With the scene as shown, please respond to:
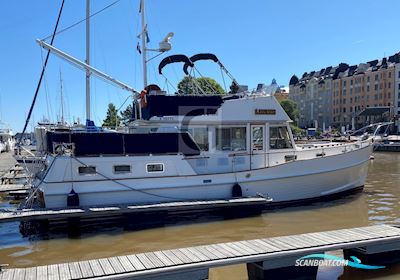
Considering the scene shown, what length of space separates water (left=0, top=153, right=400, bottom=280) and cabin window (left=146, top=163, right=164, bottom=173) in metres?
1.70

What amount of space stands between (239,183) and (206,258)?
20.5 ft

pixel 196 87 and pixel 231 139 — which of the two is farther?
pixel 196 87

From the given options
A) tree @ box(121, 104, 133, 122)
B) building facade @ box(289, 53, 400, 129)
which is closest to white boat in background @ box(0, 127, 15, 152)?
tree @ box(121, 104, 133, 122)

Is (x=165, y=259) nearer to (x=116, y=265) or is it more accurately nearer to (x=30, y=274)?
(x=116, y=265)

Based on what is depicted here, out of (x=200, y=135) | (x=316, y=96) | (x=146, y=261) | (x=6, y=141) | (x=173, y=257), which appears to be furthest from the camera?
(x=316, y=96)

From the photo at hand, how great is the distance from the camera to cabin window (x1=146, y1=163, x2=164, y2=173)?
496 inches

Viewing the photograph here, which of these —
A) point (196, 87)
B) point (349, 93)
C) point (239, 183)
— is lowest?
point (239, 183)

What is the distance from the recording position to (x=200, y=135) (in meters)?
13.7

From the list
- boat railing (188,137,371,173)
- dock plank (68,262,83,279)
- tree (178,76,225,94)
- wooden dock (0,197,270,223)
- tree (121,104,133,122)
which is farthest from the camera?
tree (121,104,133,122)

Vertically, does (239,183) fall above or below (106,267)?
above

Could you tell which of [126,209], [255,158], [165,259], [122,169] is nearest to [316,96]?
[255,158]

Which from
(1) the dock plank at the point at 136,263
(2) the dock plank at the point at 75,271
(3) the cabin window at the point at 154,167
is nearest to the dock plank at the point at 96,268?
(2) the dock plank at the point at 75,271

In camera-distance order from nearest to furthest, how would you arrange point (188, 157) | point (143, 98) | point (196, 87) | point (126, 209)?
point (126, 209), point (188, 157), point (143, 98), point (196, 87)

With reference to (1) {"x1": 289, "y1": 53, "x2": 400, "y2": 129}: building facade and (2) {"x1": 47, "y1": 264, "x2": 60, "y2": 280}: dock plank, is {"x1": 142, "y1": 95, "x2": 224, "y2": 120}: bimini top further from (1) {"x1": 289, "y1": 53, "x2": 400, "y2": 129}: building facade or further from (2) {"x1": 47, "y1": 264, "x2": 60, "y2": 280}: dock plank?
A: (1) {"x1": 289, "y1": 53, "x2": 400, "y2": 129}: building facade
